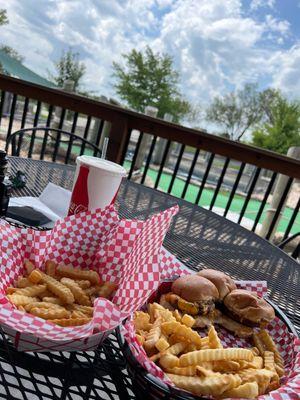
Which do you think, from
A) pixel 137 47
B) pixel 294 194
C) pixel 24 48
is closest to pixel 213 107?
pixel 137 47

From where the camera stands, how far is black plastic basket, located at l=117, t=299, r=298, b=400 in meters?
0.47

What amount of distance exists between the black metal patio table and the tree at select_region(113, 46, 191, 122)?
33.2 metres

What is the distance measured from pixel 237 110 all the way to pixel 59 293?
3898cm

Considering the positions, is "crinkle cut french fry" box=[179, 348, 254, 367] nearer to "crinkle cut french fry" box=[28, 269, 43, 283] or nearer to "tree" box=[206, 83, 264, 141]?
"crinkle cut french fry" box=[28, 269, 43, 283]

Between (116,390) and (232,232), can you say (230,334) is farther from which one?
(232,232)

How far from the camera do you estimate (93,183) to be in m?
0.96

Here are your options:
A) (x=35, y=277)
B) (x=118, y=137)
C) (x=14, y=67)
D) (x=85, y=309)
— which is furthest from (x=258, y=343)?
(x=14, y=67)

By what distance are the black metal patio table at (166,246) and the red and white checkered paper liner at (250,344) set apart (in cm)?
8

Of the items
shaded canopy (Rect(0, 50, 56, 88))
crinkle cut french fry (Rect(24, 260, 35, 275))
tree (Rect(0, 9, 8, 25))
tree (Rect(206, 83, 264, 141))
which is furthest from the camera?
tree (Rect(206, 83, 264, 141))

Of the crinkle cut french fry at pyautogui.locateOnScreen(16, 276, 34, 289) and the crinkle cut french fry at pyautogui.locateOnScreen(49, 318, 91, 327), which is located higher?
the crinkle cut french fry at pyautogui.locateOnScreen(49, 318, 91, 327)

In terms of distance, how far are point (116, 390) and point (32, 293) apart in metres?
0.22

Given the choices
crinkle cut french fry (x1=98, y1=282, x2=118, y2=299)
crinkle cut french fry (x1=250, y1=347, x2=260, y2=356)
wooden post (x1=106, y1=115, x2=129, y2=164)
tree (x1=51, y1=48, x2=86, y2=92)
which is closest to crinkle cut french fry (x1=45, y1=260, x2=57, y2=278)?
crinkle cut french fry (x1=98, y1=282, x2=118, y2=299)

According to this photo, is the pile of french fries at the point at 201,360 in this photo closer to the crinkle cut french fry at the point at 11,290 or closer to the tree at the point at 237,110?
the crinkle cut french fry at the point at 11,290

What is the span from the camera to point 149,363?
0.51 metres
